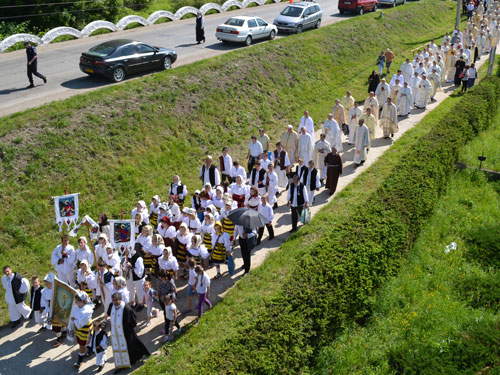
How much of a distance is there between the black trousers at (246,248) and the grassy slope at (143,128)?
4658 mm

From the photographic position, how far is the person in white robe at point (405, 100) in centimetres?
2121

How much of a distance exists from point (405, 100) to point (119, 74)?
1113 centimetres

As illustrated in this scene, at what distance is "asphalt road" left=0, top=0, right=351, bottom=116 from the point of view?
1788 cm

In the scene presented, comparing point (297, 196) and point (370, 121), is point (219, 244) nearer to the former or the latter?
point (297, 196)

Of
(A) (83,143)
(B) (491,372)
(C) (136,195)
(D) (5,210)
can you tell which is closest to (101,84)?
(A) (83,143)

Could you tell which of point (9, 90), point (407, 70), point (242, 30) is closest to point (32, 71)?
point (9, 90)

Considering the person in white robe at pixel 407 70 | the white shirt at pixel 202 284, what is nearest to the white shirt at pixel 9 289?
the white shirt at pixel 202 284

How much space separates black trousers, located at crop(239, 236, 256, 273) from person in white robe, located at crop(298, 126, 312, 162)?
17.5ft

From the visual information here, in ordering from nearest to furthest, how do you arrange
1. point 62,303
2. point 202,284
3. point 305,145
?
point 62,303, point 202,284, point 305,145

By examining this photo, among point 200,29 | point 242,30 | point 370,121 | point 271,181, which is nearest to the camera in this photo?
point 271,181

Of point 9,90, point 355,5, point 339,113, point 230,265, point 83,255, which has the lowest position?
point 230,265

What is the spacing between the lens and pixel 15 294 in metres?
10.7

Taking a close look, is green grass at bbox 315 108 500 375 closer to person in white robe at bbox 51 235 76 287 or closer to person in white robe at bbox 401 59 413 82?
person in white robe at bbox 51 235 76 287

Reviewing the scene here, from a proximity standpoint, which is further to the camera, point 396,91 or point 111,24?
point 111,24
